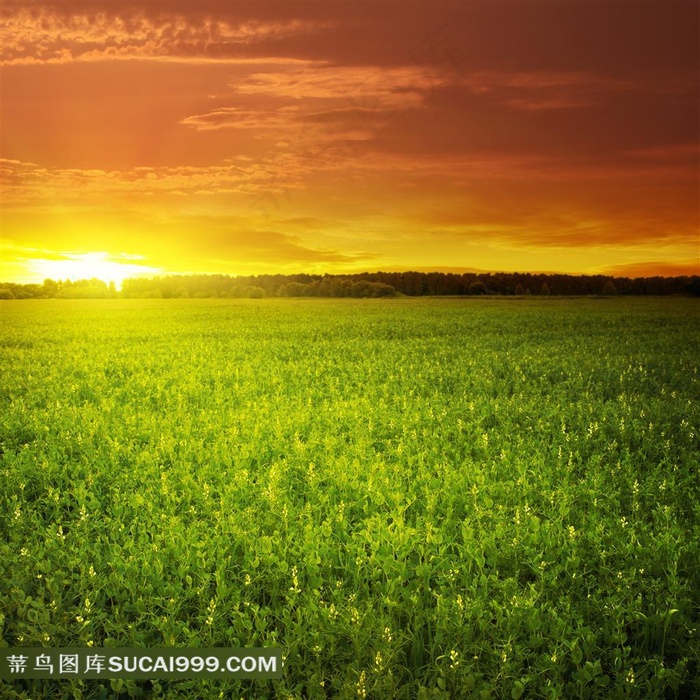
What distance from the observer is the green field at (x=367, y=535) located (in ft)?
13.8

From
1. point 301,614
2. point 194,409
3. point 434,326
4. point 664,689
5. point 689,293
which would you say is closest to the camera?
point 664,689

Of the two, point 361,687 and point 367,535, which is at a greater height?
point 367,535

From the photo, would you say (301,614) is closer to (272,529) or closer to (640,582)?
(272,529)

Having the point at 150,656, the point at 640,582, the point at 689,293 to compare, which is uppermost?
the point at 689,293

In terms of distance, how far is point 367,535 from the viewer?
5.61 metres

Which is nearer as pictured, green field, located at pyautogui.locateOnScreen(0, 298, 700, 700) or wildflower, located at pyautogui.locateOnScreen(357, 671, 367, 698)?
wildflower, located at pyautogui.locateOnScreen(357, 671, 367, 698)

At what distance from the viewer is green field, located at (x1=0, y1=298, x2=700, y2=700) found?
4199mm

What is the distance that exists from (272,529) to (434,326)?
84.5 feet

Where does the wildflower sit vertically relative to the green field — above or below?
below

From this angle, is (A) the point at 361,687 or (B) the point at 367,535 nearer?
(A) the point at 361,687

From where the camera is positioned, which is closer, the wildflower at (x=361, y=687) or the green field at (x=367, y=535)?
the wildflower at (x=361, y=687)

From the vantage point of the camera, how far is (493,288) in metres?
86.3

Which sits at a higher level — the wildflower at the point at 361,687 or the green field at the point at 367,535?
the green field at the point at 367,535

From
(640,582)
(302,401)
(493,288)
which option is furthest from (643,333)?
(493,288)
